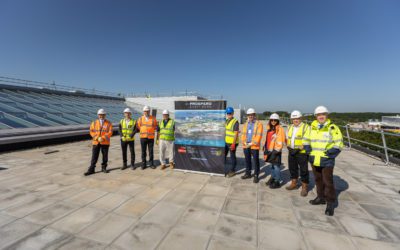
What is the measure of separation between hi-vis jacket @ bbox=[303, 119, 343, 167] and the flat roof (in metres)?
0.98

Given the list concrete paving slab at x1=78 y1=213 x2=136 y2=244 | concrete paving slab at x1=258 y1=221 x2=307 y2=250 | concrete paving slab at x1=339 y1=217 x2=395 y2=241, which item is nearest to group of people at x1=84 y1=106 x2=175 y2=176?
concrete paving slab at x1=78 y1=213 x2=136 y2=244

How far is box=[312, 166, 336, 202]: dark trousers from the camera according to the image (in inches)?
135

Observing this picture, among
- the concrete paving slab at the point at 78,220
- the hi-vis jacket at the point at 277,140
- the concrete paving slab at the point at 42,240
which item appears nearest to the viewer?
the concrete paving slab at the point at 42,240

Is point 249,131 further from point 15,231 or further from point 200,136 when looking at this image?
point 15,231

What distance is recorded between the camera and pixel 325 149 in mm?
3490

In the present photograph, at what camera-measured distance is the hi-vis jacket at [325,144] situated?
3.41 metres

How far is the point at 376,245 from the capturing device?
2.61 meters

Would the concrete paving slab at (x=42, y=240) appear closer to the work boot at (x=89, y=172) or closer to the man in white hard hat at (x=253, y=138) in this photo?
the work boot at (x=89, y=172)

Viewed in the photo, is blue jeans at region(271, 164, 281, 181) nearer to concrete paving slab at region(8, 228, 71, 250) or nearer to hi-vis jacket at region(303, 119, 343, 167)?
hi-vis jacket at region(303, 119, 343, 167)

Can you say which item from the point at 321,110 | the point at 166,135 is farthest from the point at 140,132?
the point at 321,110

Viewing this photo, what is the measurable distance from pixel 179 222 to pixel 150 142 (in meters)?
3.50

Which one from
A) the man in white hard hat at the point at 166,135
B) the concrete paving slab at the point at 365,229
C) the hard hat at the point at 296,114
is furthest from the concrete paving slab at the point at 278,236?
the man in white hard hat at the point at 166,135

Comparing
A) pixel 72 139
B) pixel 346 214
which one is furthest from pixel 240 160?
pixel 72 139

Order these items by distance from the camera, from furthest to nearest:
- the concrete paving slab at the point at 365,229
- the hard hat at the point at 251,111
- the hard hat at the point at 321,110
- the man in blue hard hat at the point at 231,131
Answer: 1. the man in blue hard hat at the point at 231,131
2. the hard hat at the point at 251,111
3. the hard hat at the point at 321,110
4. the concrete paving slab at the point at 365,229
